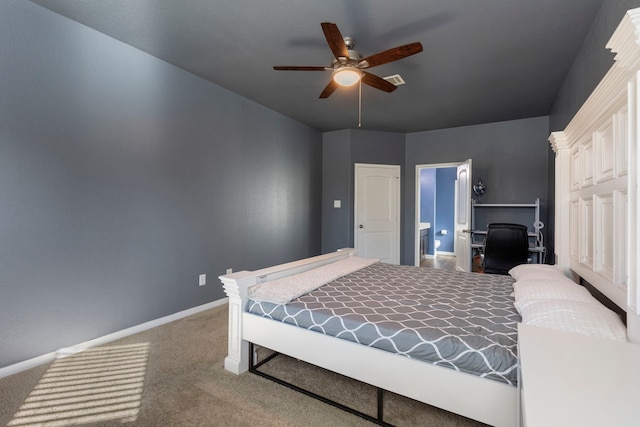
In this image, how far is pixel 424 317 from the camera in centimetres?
158

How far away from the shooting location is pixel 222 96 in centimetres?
344

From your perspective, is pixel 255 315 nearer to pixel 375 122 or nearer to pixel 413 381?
pixel 413 381

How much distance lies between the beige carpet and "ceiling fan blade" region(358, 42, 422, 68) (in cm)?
217

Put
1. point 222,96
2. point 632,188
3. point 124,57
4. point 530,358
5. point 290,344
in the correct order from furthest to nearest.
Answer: point 222,96 → point 124,57 → point 290,344 → point 632,188 → point 530,358

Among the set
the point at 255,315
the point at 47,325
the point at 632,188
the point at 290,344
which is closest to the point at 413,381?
the point at 290,344

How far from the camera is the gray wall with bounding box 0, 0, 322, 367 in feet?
6.55

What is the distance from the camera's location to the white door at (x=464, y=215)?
4238mm

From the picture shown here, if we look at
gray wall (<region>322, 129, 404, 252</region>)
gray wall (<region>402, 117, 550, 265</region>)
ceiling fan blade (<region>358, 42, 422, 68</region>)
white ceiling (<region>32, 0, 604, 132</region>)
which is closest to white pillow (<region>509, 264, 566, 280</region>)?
ceiling fan blade (<region>358, 42, 422, 68</region>)

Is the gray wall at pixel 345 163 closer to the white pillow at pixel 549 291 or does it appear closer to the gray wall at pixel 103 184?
the gray wall at pixel 103 184

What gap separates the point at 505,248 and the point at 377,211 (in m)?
2.17

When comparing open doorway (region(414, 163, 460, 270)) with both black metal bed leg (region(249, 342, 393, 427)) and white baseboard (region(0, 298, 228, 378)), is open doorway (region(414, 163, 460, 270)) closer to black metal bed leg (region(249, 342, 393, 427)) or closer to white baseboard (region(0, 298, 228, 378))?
white baseboard (region(0, 298, 228, 378))

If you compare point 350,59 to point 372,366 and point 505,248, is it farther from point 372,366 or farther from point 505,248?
point 505,248

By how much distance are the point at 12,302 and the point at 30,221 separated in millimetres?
544

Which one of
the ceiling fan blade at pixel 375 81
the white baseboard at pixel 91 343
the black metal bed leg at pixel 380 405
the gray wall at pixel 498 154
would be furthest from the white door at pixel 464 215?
the white baseboard at pixel 91 343
